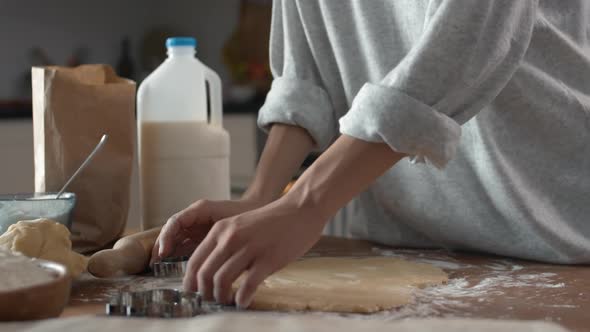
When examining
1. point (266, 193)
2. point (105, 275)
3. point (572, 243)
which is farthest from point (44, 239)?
point (572, 243)

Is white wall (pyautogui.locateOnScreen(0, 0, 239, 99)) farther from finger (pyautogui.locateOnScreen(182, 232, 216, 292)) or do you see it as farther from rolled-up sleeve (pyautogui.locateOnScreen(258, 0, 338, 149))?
finger (pyautogui.locateOnScreen(182, 232, 216, 292))

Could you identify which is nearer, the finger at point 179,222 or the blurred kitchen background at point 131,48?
the finger at point 179,222

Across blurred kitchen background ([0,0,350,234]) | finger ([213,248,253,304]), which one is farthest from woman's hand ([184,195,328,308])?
blurred kitchen background ([0,0,350,234])

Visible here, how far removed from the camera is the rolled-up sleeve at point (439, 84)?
956 millimetres

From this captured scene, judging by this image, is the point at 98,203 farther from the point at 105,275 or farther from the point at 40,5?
the point at 40,5

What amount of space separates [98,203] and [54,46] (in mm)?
2349

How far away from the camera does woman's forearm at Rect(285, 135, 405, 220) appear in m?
0.98

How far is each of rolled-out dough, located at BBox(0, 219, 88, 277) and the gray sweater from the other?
34cm

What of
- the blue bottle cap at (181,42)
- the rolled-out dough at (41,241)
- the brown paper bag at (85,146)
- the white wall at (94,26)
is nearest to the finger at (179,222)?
the rolled-out dough at (41,241)

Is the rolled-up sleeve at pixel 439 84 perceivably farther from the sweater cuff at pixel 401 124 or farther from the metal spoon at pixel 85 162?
the metal spoon at pixel 85 162

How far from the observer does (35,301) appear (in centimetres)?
75

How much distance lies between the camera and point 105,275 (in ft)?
3.56

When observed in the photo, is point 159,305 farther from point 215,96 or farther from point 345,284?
point 215,96

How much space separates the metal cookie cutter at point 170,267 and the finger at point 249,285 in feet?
0.60
